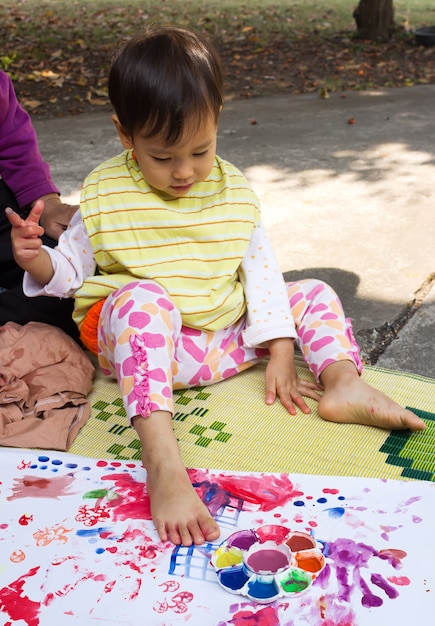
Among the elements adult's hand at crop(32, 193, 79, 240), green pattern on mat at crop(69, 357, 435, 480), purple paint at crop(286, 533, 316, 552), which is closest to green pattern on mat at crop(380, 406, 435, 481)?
green pattern on mat at crop(69, 357, 435, 480)

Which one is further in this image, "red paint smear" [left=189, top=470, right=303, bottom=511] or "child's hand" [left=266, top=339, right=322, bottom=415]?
"child's hand" [left=266, top=339, right=322, bottom=415]

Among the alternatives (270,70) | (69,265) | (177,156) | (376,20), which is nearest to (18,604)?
(69,265)

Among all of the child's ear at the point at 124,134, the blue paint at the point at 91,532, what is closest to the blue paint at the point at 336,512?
the blue paint at the point at 91,532

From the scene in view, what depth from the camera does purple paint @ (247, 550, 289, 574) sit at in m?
1.29

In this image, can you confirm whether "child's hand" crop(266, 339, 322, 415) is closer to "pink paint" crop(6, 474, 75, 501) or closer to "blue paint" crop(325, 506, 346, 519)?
"blue paint" crop(325, 506, 346, 519)

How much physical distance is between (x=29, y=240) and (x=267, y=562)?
83 centimetres

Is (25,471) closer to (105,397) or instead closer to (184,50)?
(105,397)

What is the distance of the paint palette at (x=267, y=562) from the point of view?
125cm

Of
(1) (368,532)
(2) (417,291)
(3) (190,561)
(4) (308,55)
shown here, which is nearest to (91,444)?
(3) (190,561)

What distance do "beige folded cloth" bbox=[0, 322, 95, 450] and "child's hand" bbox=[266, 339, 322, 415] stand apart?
452 mm

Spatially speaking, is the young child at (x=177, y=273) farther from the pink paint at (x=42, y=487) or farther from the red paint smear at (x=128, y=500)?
the pink paint at (x=42, y=487)

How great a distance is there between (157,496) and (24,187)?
3.73ft

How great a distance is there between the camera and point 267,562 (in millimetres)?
1307

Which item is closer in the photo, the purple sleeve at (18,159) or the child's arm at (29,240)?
the child's arm at (29,240)
